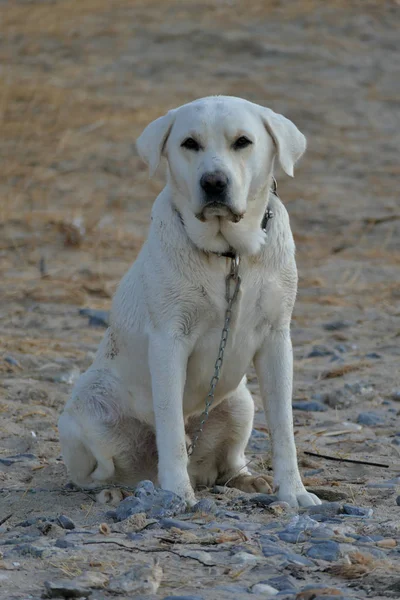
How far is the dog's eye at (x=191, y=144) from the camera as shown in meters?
4.09

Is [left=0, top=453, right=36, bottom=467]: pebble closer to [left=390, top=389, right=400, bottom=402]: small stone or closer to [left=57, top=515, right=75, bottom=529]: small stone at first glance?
[left=57, top=515, right=75, bottom=529]: small stone

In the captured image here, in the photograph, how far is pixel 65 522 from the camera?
3922 millimetres

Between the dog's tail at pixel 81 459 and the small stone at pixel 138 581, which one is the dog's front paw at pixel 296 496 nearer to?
the dog's tail at pixel 81 459

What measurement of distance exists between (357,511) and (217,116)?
1611 mm

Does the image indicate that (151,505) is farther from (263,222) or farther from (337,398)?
(337,398)

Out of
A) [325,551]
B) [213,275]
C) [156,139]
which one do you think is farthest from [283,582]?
[156,139]

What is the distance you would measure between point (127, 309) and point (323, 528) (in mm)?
1407

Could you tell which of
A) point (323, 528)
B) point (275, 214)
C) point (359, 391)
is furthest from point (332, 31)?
point (323, 528)

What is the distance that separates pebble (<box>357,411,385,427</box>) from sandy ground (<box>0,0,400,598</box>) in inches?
0.7

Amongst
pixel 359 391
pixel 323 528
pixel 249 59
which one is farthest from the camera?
pixel 249 59

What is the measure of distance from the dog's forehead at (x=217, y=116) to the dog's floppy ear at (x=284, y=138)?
8 cm

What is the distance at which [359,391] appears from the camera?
630 centimetres

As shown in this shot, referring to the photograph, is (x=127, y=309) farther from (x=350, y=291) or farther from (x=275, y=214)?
(x=350, y=291)

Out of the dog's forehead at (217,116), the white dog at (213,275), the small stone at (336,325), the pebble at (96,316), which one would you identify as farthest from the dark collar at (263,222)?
the small stone at (336,325)
